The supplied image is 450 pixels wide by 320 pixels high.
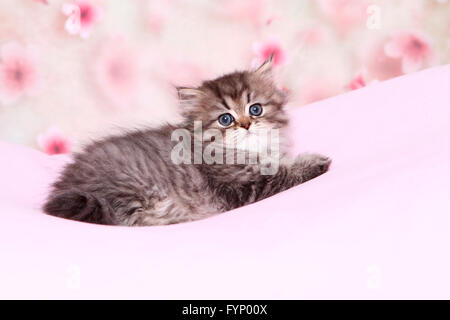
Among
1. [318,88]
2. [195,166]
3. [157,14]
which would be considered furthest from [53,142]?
[318,88]

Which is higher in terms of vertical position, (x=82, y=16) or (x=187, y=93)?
(x=82, y=16)

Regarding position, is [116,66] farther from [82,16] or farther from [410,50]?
[410,50]

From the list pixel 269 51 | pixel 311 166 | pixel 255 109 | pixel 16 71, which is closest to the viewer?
pixel 311 166

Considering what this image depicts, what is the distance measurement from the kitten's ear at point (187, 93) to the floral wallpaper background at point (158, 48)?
0.58 m

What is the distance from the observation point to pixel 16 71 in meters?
2.79

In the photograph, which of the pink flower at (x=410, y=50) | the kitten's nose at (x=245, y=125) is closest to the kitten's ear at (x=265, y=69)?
the kitten's nose at (x=245, y=125)

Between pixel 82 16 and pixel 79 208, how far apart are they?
4.77ft

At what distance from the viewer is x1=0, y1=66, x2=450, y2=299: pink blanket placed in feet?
3.58

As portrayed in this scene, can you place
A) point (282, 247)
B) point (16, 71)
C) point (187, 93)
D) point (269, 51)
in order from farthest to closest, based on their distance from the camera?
point (269, 51) < point (16, 71) < point (187, 93) < point (282, 247)

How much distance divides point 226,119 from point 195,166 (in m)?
0.21

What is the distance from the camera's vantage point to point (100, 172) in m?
1.88

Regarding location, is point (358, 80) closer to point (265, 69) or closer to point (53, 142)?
point (265, 69)

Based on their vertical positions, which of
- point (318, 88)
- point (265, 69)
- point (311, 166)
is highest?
point (318, 88)

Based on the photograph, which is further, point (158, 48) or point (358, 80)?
point (358, 80)
